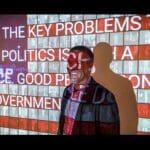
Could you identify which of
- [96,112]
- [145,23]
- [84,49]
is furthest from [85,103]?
[145,23]

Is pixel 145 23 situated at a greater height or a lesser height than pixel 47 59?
greater

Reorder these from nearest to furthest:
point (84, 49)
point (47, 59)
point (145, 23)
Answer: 1. point (145, 23)
2. point (84, 49)
3. point (47, 59)

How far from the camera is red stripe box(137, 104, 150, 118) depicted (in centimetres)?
282

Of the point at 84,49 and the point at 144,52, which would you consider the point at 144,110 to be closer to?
the point at 144,52

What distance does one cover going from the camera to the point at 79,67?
298 cm

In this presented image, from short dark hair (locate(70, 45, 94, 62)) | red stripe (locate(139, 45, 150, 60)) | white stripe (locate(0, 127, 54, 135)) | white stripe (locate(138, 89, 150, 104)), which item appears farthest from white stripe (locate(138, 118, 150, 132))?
white stripe (locate(0, 127, 54, 135))

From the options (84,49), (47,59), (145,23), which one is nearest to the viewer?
(145,23)

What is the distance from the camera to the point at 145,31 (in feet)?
9.18

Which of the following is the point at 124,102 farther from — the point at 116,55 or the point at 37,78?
→ the point at 37,78

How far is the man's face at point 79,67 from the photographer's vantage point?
116 inches

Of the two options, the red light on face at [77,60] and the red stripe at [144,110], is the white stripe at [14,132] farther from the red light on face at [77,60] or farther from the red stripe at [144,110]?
the red stripe at [144,110]

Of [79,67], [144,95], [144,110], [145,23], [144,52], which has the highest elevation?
[145,23]

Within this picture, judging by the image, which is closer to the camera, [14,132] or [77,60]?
[77,60]

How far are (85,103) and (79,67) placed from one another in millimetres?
314
